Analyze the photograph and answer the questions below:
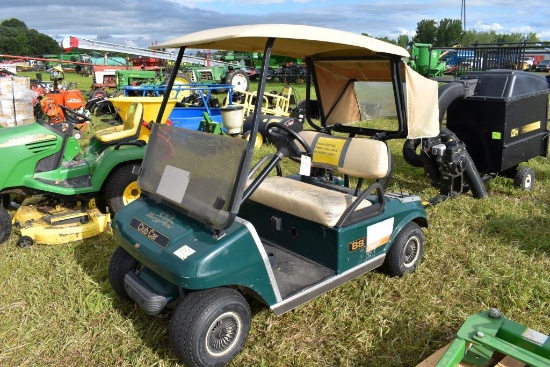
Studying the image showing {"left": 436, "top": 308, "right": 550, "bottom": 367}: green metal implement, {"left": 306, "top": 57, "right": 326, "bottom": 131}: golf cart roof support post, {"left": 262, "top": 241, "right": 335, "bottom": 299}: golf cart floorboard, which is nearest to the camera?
{"left": 436, "top": 308, "right": 550, "bottom": 367}: green metal implement

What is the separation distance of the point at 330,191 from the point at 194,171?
1061 mm

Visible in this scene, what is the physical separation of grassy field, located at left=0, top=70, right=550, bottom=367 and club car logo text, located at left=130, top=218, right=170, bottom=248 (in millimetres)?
644

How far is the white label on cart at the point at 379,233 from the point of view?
9.96 ft

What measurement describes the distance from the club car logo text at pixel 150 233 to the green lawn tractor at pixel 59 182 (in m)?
1.62

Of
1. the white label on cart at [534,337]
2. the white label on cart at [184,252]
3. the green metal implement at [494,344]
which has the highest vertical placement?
the white label on cart at [184,252]

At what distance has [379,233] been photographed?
10.2 feet

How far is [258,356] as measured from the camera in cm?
259

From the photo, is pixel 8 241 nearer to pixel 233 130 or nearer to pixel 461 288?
pixel 233 130

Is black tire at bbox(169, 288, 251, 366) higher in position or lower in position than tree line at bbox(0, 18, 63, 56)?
lower

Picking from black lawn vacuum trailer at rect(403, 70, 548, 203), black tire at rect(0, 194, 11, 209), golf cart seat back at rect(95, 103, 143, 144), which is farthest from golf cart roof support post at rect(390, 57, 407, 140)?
black tire at rect(0, 194, 11, 209)

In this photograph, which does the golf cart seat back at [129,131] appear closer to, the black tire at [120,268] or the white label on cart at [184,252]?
the black tire at [120,268]

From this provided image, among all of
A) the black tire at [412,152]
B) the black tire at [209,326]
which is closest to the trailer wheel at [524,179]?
the black tire at [412,152]

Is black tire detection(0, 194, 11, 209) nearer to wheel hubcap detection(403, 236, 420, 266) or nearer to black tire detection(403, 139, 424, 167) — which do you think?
wheel hubcap detection(403, 236, 420, 266)

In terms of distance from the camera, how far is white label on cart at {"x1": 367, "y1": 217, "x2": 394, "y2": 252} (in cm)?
304
